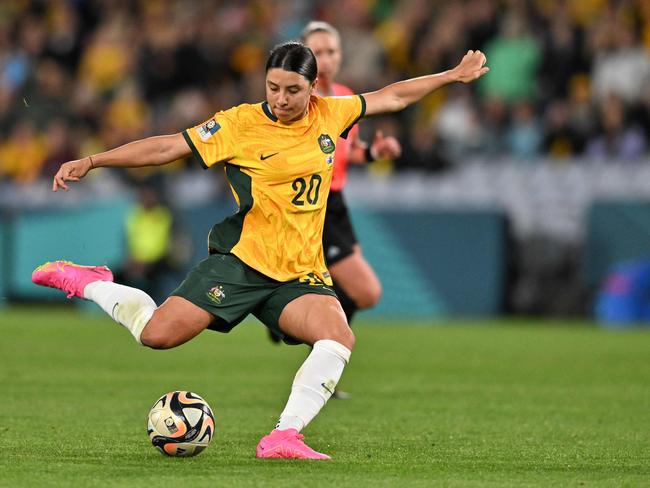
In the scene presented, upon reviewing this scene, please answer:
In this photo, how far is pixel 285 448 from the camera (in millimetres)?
6441

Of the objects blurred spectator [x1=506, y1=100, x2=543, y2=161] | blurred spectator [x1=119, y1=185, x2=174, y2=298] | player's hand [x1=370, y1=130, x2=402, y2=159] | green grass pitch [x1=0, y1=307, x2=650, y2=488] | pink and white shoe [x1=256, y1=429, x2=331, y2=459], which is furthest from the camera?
blurred spectator [x1=119, y1=185, x2=174, y2=298]

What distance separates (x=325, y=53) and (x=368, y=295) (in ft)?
5.95

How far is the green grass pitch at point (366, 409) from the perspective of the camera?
6.12m

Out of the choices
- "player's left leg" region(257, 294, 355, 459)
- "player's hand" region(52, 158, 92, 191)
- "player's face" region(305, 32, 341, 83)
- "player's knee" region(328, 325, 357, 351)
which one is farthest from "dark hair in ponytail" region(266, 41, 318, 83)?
"player's face" region(305, 32, 341, 83)

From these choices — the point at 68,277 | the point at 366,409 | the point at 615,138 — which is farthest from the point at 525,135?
the point at 68,277

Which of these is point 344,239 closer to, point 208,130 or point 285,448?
point 208,130

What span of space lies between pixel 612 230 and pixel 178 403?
1204 cm

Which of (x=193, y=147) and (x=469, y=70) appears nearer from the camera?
(x=193, y=147)

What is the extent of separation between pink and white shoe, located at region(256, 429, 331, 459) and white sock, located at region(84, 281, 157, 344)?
3.14ft

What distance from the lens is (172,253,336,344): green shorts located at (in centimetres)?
695

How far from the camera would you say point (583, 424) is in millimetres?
8219

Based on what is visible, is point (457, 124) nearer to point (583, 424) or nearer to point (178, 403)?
point (583, 424)

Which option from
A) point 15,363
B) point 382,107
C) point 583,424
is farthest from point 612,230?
point 382,107

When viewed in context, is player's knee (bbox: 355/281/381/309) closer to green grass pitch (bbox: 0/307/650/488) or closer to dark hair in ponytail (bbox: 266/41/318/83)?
green grass pitch (bbox: 0/307/650/488)
